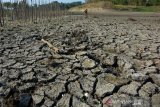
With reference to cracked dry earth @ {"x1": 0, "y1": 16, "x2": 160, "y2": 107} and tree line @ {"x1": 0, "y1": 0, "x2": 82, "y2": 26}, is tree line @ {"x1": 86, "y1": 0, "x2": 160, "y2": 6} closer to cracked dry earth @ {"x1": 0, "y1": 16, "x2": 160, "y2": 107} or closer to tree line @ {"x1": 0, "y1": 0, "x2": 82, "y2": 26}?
tree line @ {"x1": 0, "y1": 0, "x2": 82, "y2": 26}

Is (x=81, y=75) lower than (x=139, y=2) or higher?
lower

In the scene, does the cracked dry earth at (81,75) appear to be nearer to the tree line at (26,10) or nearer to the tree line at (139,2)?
the tree line at (26,10)

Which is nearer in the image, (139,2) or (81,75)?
(81,75)

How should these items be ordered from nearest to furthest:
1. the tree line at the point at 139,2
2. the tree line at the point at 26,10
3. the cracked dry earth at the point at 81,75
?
the cracked dry earth at the point at 81,75
the tree line at the point at 26,10
the tree line at the point at 139,2

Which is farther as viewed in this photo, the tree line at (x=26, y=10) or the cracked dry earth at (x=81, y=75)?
the tree line at (x=26, y=10)

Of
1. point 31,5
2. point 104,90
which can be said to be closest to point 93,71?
point 104,90

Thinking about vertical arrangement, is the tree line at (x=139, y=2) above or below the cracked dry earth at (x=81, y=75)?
above

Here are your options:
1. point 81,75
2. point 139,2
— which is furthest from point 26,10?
point 139,2

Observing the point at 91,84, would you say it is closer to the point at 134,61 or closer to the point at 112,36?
the point at 134,61

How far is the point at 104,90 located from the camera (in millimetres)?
6141

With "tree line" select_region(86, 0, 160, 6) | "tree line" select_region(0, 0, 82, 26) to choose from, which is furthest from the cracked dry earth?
"tree line" select_region(86, 0, 160, 6)

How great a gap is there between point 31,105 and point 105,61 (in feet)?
9.93

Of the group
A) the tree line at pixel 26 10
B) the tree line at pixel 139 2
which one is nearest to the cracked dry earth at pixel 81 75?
the tree line at pixel 26 10

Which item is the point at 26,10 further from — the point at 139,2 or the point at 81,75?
the point at 139,2
